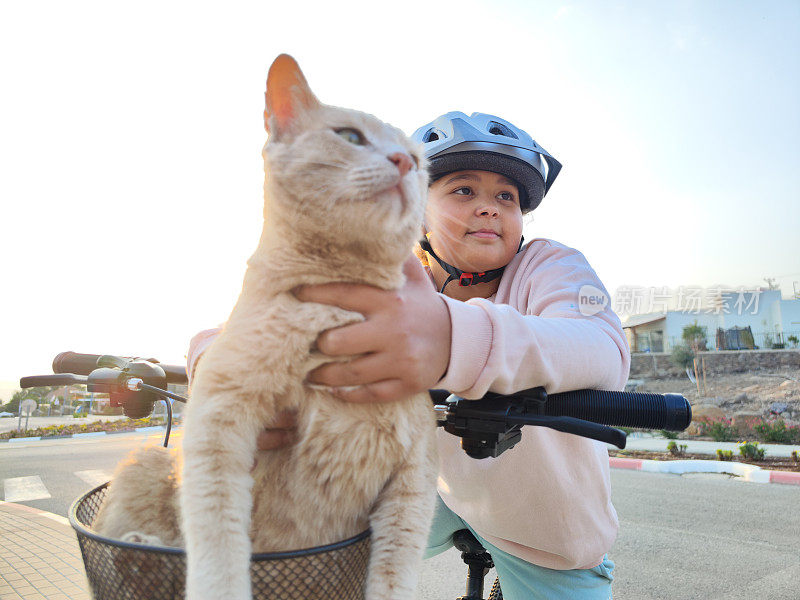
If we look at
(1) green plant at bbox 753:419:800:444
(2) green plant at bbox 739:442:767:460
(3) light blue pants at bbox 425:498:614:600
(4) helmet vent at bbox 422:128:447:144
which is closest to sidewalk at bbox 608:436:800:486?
(2) green plant at bbox 739:442:767:460

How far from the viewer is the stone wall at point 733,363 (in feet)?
80.2

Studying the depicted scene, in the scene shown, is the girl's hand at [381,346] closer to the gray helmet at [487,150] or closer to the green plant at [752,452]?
the gray helmet at [487,150]

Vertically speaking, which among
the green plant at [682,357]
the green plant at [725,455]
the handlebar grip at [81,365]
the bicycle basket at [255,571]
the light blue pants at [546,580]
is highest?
the handlebar grip at [81,365]

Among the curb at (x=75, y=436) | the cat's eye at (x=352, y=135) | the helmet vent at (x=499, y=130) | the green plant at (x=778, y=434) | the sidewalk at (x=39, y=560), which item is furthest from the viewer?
the curb at (x=75, y=436)

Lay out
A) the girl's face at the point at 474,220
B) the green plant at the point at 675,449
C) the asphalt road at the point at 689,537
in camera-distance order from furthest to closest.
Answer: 1. the green plant at the point at 675,449
2. the asphalt road at the point at 689,537
3. the girl's face at the point at 474,220

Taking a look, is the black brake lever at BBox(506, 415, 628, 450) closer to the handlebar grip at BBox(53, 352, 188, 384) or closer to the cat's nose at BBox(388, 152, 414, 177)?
the cat's nose at BBox(388, 152, 414, 177)

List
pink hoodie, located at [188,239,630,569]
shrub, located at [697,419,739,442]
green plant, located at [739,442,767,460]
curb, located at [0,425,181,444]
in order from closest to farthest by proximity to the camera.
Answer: pink hoodie, located at [188,239,630,569] → green plant, located at [739,442,767,460] → curb, located at [0,425,181,444] → shrub, located at [697,419,739,442]

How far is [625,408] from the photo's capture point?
1042 mm

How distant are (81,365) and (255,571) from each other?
119cm

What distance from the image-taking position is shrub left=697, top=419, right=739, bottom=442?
1257cm

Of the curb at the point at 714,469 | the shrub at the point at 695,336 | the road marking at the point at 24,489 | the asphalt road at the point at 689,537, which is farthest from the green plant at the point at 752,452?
the shrub at the point at 695,336

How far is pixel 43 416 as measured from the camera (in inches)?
727

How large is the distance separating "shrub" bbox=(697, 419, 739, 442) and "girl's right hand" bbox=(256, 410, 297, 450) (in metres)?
14.3

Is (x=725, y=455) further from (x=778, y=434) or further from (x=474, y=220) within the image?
(x=474, y=220)
